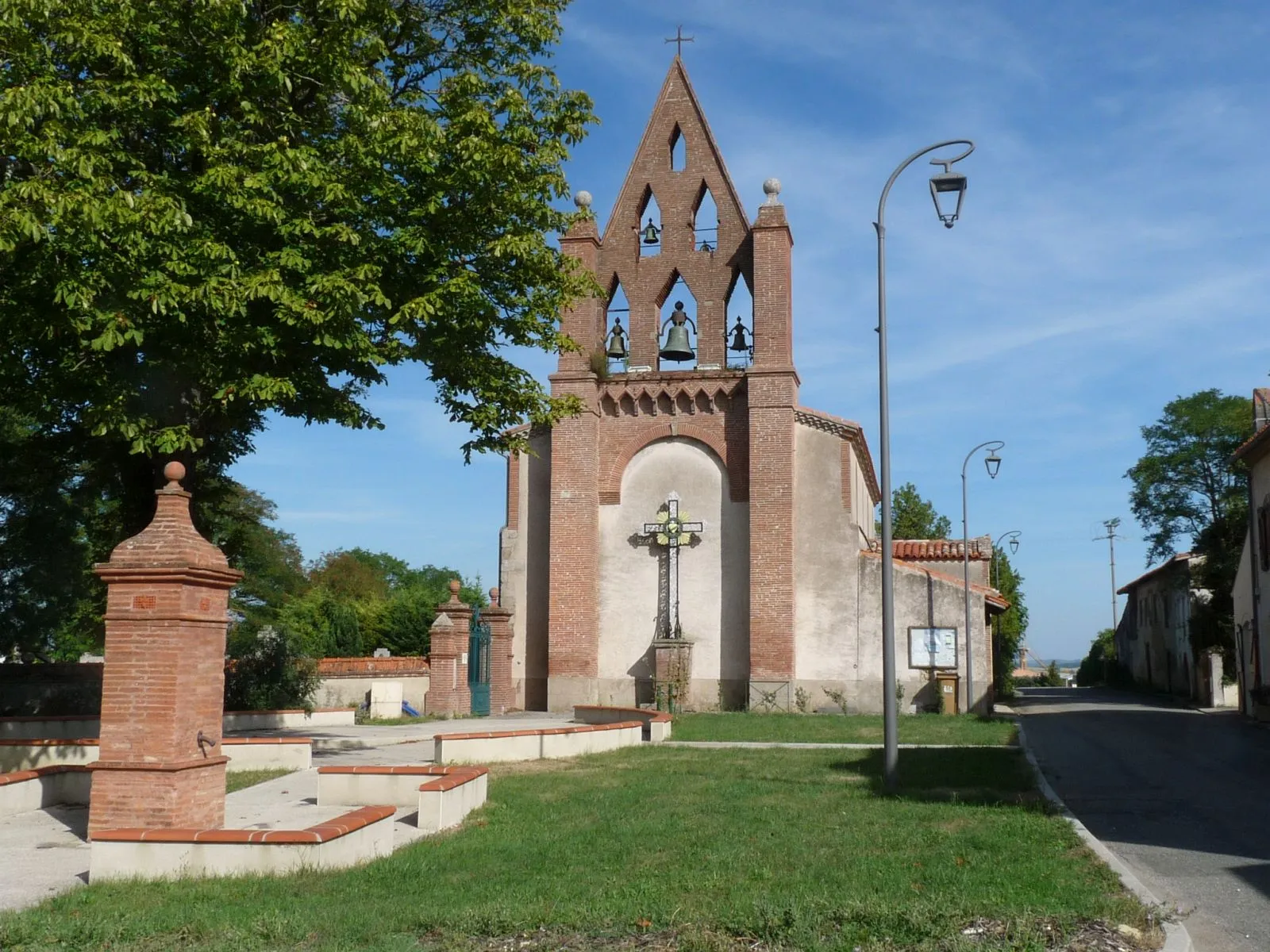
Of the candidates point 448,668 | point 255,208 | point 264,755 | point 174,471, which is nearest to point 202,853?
point 174,471

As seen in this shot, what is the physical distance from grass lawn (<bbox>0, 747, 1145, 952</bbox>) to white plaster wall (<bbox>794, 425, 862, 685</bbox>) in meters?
15.6

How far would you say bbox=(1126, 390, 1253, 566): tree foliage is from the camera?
→ 4525 cm

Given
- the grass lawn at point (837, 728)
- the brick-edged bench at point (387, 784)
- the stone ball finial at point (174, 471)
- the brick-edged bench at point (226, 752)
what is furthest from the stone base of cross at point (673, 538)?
the stone ball finial at point (174, 471)

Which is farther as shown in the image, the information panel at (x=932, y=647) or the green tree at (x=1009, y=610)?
the green tree at (x=1009, y=610)

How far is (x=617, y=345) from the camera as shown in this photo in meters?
29.2

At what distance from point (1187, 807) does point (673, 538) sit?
666 inches

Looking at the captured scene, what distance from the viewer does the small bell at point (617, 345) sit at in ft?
95.6

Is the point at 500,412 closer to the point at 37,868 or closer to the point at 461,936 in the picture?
the point at 37,868

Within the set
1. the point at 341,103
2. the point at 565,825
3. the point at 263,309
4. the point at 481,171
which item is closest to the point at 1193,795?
the point at 565,825

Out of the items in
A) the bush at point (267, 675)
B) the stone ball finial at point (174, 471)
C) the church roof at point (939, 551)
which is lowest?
the bush at point (267, 675)

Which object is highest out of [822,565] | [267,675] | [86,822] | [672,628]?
[822,565]

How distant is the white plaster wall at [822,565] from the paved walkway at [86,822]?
11.5 m

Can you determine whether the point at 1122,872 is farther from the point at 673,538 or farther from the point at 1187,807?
the point at 673,538

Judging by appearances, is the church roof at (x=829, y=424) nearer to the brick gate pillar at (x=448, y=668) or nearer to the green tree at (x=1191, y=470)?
the brick gate pillar at (x=448, y=668)
